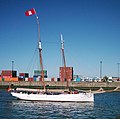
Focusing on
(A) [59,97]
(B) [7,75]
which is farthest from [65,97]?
(B) [7,75]

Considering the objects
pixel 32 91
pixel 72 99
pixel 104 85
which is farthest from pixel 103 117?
pixel 104 85

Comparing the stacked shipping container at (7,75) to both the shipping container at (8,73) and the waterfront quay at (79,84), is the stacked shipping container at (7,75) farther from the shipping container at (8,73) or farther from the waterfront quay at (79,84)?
the waterfront quay at (79,84)

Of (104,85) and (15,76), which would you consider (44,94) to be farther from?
(15,76)

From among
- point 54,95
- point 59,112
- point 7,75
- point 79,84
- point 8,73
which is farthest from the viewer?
point 8,73

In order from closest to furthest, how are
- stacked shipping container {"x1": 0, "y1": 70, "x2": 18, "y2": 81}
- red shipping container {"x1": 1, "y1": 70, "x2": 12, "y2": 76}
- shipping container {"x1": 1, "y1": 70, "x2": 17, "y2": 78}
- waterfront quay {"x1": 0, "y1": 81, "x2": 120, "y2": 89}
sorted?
waterfront quay {"x1": 0, "y1": 81, "x2": 120, "y2": 89} < stacked shipping container {"x1": 0, "y1": 70, "x2": 18, "y2": 81} < shipping container {"x1": 1, "y1": 70, "x2": 17, "y2": 78} < red shipping container {"x1": 1, "y1": 70, "x2": 12, "y2": 76}

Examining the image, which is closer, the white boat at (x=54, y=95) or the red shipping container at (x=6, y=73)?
the white boat at (x=54, y=95)

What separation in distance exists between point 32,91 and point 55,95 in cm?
882

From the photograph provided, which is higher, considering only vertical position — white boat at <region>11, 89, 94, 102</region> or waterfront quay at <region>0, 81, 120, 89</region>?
waterfront quay at <region>0, 81, 120, 89</region>

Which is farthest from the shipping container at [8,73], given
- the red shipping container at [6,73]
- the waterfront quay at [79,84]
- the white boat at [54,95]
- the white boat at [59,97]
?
the white boat at [59,97]

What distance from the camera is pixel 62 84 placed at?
134625 millimetres

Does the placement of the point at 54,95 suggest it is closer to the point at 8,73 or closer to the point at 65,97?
the point at 65,97

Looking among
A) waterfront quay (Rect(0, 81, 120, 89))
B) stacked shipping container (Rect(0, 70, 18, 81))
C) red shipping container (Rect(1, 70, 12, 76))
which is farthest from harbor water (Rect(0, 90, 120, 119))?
red shipping container (Rect(1, 70, 12, 76))

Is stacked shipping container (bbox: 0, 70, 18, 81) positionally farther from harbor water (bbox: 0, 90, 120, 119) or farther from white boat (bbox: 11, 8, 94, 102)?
harbor water (bbox: 0, 90, 120, 119)

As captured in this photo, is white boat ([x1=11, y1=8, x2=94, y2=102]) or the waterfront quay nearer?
white boat ([x1=11, y1=8, x2=94, y2=102])
